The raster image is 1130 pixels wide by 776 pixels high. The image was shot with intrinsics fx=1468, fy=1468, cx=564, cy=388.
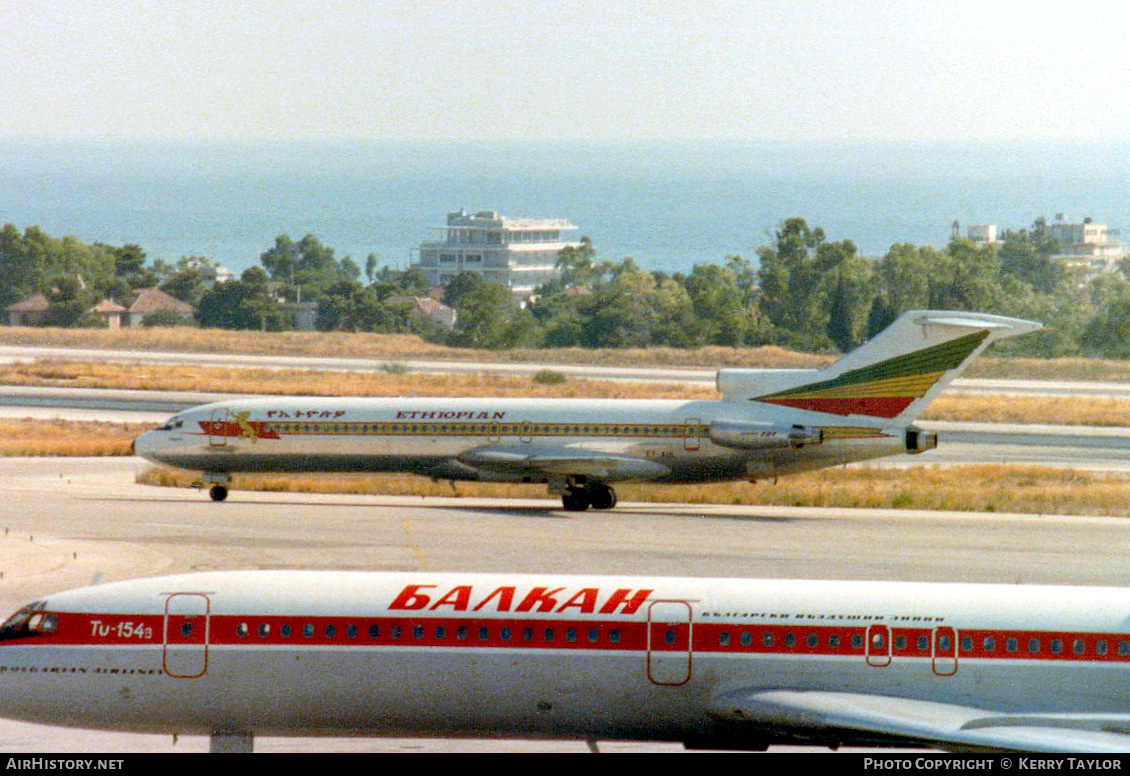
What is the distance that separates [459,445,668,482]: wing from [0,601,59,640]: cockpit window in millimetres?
26479

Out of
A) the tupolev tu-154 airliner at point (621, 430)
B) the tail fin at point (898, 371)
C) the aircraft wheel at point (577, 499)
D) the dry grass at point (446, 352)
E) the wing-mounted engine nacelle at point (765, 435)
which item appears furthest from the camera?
the dry grass at point (446, 352)

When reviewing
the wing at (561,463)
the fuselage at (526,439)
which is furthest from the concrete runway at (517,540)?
A: the fuselage at (526,439)

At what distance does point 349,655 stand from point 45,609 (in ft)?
12.5

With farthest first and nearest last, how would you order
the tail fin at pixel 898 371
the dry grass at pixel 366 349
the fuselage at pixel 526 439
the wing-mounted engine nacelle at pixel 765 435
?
the dry grass at pixel 366 349 < the fuselage at pixel 526 439 < the wing-mounted engine nacelle at pixel 765 435 < the tail fin at pixel 898 371

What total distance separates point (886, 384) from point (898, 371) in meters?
0.51

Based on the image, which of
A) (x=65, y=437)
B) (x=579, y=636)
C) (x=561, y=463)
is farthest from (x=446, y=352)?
(x=579, y=636)

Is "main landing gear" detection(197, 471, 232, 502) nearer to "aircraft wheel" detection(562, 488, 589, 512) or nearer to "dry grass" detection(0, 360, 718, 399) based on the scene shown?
"aircraft wheel" detection(562, 488, 589, 512)

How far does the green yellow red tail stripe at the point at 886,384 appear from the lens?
140ft

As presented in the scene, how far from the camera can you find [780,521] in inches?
1690

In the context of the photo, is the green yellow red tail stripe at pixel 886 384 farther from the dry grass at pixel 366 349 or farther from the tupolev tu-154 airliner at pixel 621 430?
the dry grass at pixel 366 349

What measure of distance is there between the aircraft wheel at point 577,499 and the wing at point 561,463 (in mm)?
591

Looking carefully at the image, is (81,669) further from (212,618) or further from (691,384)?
(691,384)

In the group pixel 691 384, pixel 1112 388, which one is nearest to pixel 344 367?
pixel 691 384

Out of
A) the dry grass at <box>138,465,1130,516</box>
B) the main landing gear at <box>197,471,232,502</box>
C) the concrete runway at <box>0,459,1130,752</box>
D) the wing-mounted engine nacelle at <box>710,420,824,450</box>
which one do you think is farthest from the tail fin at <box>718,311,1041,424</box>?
the main landing gear at <box>197,471,232,502</box>
